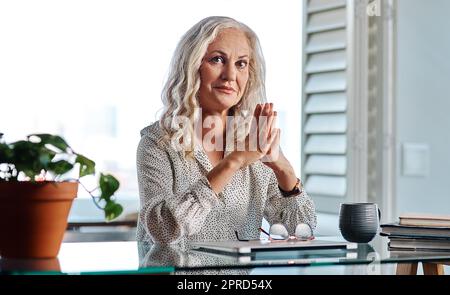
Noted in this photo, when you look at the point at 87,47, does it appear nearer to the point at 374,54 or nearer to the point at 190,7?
the point at 190,7

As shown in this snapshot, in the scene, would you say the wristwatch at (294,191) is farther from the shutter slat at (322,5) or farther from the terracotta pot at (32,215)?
the shutter slat at (322,5)

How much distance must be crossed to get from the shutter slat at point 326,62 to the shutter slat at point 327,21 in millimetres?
105

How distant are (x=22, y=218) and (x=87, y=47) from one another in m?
2.36

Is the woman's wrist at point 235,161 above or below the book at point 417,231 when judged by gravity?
above

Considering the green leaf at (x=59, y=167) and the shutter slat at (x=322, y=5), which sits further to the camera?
the shutter slat at (x=322, y=5)

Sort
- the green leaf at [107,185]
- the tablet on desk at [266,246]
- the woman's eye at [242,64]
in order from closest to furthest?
the green leaf at [107,185]
the tablet on desk at [266,246]
the woman's eye at [242,64]

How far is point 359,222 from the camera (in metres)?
2.24

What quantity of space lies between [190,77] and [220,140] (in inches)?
8.7

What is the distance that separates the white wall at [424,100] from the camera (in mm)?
3584

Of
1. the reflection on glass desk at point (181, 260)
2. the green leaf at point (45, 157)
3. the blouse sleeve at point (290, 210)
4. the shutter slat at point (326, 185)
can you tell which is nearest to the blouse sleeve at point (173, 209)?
the reflection on glass desk at point (181, 260)

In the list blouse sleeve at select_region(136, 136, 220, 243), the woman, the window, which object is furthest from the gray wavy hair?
the window

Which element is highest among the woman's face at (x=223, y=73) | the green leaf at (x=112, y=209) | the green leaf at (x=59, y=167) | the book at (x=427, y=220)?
the woman's face at (x=223, y=73)

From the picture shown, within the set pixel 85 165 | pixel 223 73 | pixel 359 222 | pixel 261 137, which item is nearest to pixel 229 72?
Answer: pixel 223 73

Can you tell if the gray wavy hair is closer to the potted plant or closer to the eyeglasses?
the eyeglasses
